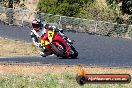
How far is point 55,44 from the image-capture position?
67.8ft

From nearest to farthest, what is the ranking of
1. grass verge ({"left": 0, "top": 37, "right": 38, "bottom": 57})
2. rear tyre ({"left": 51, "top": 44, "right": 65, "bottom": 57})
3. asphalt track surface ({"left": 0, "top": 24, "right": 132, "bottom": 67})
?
1. rear tyre ({"left": 51, "top": 44, "right": 65, "bottom": 57})
2. asphalt track surface ({"left": 0, "top": 24, "right": 132, "bottom": 67})
3. grass verge ({"left": 0, "top": 37, "right": 38, "bottom": 57})

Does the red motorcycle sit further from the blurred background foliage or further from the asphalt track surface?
the blurred background foliage

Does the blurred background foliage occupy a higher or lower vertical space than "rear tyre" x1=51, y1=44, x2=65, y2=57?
lower

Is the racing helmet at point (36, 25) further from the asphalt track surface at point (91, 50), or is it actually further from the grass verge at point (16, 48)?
the grass verge at point (16, 48)

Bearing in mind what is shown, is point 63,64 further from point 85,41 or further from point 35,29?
point 85,41

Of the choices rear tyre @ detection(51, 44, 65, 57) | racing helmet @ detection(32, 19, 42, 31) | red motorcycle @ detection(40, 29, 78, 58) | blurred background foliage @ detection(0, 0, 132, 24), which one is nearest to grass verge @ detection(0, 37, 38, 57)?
rear tyre @ detection(51, 44, 65, 57)

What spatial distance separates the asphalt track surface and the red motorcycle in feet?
1.39

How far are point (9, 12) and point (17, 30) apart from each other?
5955 mm

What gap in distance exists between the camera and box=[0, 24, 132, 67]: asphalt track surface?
21062mm

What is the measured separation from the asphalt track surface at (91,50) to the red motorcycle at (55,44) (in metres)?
0.42

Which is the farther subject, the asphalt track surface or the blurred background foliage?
the blurred background foliage

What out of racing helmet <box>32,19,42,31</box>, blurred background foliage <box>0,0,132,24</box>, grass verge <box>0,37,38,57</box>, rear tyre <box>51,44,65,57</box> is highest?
racing helmet <box>32,19,42,31</box>

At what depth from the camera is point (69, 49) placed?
21.5m

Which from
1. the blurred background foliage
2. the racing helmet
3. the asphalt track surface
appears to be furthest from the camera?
the blurred background foliage
